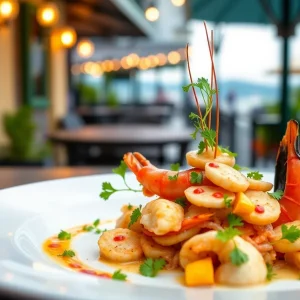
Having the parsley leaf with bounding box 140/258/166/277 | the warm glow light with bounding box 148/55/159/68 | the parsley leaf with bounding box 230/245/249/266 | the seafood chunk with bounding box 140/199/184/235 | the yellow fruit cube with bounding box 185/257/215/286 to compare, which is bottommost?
the warm glow light with bounding box 148/55/159/68

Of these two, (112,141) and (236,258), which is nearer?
(236,258)

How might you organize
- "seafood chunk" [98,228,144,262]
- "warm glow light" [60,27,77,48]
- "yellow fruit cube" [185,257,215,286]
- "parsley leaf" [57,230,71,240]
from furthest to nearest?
"warm glow light" [60,27,77,48] → "parsley leaf" [57,230,71,240] → "seafood chunk" [98,228,144,262] → "yellow fruit cube" [185,257,215,286]

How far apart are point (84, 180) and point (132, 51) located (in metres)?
19.6

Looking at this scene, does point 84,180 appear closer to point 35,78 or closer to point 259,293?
point 259,293

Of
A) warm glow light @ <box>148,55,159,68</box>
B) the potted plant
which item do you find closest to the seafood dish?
the potted plant

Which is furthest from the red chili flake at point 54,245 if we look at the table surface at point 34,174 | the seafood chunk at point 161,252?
the table surface at point 34,174

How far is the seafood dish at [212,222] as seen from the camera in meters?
1.18

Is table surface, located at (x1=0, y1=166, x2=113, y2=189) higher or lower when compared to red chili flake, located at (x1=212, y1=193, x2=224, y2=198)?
lower

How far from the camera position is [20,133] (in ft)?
24.0

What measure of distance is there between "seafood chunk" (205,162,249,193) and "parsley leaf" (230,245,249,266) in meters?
0.21

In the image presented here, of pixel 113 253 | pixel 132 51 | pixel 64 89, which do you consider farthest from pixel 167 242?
pixel 132 51

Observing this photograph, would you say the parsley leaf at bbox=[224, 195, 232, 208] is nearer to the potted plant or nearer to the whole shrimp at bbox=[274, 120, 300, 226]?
the whole shrimp at bbox=[274, 120, 300, 226]

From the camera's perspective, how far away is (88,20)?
12695 millimetres

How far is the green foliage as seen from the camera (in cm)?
727
